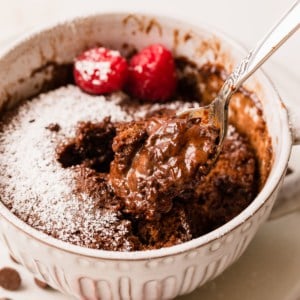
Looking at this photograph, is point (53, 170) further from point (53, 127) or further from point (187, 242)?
point (187, 242)

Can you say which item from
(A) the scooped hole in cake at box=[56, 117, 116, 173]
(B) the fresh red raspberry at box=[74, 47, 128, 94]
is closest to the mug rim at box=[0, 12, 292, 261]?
(A) the scooped hole in cake at box=[56, 117, 116, 173]

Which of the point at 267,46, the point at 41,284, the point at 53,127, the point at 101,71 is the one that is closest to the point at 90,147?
the point at 53,127

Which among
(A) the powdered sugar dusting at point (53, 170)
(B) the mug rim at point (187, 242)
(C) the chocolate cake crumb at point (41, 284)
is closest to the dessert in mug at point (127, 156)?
(A) the powdered sugar dusting at point (53, 170)

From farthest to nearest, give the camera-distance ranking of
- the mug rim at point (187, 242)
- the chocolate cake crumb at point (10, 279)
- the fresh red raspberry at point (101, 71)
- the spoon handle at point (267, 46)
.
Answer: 1. the fresh red raspberry at point (101, 71)
2. the chocolate cake crumb at point (10, 279)
3. the spoon handle at point (267, 46)
4. the mug rim at point (187, 242)

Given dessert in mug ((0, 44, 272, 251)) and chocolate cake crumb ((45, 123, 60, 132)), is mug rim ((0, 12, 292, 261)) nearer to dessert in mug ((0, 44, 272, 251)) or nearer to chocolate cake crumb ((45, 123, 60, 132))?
dessert in mug ((0, 44, 272, 251))

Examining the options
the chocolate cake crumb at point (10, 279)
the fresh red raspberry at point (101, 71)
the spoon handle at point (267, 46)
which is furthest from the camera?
the fresh red raspberry at point (101, 71)

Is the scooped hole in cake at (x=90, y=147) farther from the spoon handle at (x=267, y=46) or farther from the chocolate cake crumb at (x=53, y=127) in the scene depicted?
the spoon handle at (x=267, y=46)
